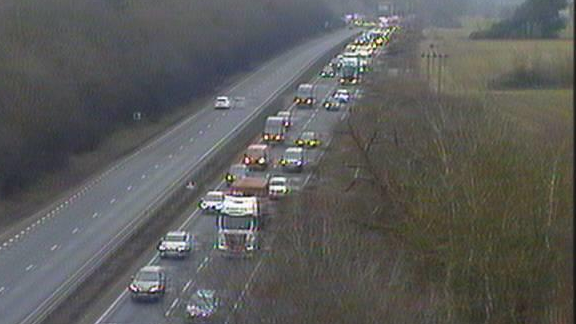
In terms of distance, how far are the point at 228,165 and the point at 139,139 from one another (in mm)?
2737

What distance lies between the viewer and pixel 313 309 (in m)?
5.40

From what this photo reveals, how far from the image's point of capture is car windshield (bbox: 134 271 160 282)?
7.67 metres

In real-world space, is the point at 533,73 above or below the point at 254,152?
above

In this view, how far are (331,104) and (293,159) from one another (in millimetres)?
2869

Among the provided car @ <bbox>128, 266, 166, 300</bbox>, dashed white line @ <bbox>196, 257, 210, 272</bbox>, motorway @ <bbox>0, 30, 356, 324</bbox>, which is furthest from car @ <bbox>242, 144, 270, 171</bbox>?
car @ <bbox>128, 266, 166, 300</bbox>

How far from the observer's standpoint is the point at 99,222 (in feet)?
32.7

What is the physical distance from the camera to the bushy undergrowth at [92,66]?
12312 mm

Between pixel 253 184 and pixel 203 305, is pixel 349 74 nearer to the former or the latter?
pixel 253 184

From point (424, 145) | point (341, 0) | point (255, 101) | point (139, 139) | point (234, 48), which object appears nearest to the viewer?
point (424, 145)

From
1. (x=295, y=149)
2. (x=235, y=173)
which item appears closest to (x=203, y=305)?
(x=235, y=173)

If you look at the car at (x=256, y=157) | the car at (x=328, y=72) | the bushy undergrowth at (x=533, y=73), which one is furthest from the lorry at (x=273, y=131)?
the bushy undergrowth at (x=533, y=73)

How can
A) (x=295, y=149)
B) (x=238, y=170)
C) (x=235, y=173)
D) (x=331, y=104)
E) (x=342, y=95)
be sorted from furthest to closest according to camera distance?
(x=342, y=95) < (x=331, y=104) < (x=295, y=149) < (x=238, y=170) < (x=235, y=173)

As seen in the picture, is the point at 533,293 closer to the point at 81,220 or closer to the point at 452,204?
the point at 452,204

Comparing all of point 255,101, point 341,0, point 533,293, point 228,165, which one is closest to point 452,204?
point 533,293
